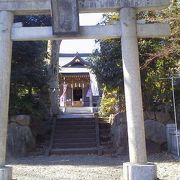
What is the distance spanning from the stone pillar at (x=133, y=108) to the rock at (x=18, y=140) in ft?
20.6

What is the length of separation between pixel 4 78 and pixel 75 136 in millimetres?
7502

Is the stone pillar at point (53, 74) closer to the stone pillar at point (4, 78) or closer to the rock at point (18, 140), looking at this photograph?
the rock at point (18, 140)

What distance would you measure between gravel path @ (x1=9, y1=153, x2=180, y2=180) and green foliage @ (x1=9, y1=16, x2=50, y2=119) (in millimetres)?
2678

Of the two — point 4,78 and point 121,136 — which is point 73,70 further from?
point 4,78

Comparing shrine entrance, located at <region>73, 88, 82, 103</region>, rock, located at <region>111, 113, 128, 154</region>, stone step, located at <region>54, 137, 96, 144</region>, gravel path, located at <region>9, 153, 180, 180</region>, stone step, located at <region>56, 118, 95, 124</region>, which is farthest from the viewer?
shrine entrance, located at <region>73, 88, 82, 103</region>

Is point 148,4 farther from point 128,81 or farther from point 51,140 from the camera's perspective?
point 51,140

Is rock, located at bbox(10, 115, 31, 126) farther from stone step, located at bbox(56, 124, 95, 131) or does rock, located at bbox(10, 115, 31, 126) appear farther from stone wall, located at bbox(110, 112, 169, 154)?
stone wall, located at bbox(110, 112, 169, 154)

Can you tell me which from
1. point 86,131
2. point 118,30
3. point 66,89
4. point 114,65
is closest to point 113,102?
point 86,131

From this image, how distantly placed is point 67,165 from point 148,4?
537 centimetres

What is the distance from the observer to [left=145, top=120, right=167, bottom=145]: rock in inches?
509

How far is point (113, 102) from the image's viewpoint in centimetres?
1836

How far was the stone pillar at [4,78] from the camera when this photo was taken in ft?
25.5

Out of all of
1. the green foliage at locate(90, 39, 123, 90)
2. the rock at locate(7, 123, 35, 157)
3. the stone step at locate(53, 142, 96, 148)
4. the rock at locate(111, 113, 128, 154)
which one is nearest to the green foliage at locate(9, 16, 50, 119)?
the rock at locate(7, 123, 35, 157)

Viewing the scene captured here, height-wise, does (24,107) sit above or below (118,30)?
below
